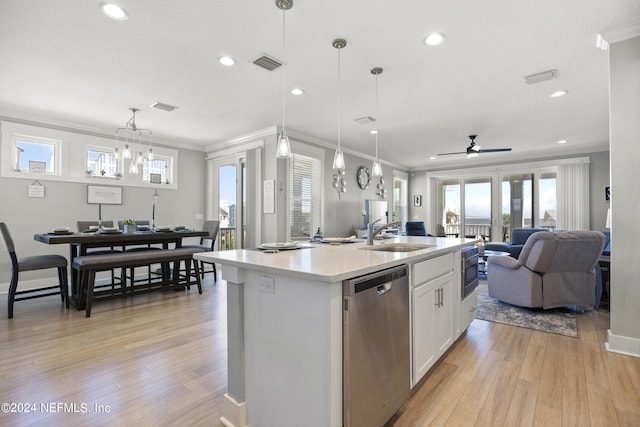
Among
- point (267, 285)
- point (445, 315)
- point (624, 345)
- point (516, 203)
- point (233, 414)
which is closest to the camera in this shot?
point (267, 285)

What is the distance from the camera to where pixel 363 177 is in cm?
706

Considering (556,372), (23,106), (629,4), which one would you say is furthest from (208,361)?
(23,106)

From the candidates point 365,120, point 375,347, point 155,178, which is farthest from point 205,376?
point 155,178

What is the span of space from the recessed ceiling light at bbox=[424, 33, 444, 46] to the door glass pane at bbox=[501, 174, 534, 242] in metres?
6.27

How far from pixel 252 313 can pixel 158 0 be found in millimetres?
2129

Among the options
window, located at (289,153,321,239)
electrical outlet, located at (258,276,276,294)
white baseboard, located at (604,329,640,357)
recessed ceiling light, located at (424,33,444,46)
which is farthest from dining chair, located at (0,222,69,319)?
white baseboard, located at (604,329,640,357)

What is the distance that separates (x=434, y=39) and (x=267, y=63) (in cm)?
147

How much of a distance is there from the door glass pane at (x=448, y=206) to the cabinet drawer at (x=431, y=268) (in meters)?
6.31

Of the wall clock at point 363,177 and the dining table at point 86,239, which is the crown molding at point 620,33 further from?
the dining table at point 86,239

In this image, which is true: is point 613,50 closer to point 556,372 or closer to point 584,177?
point 556,372

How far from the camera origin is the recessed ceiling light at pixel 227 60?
9.23 feet

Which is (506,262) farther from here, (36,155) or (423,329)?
(36,155)

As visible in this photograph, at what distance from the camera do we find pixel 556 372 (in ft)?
7.15

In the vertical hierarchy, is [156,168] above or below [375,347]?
above
